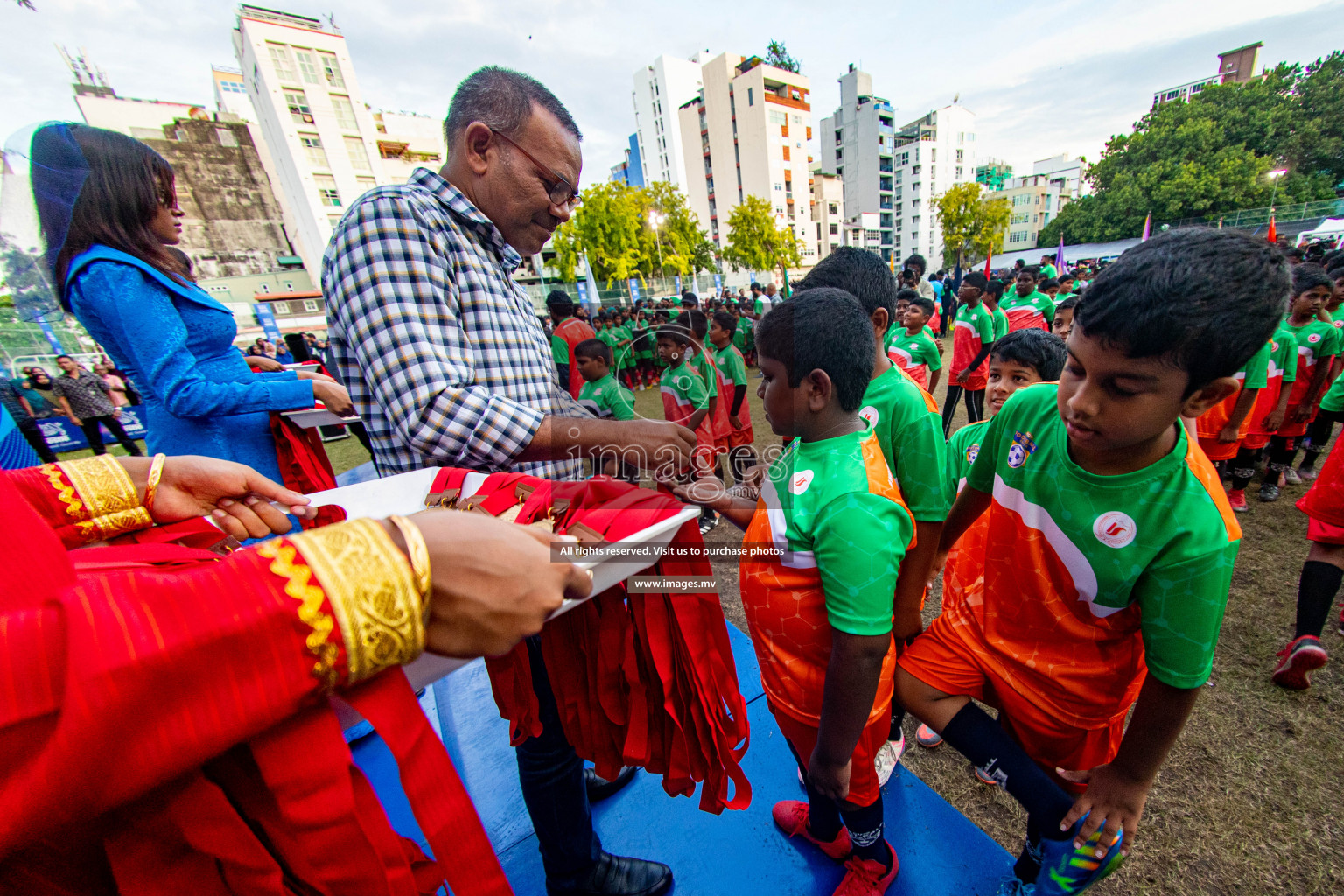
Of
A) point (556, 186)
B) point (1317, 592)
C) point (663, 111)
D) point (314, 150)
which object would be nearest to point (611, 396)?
point (556, 186)

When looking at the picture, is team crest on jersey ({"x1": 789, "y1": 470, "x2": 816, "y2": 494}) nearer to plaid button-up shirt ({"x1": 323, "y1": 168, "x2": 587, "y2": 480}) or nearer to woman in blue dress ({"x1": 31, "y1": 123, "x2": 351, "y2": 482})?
plaid button-up shirt ({"x1": 323, "y1": 168, "x2": 587, "y2": 480})

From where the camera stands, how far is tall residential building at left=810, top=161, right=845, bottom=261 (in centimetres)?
4325

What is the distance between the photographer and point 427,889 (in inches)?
30.3

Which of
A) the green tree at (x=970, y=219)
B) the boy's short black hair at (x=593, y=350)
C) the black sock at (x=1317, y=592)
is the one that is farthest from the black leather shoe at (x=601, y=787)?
the green tree at (x=970, y=219)

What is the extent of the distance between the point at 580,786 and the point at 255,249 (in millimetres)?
41348

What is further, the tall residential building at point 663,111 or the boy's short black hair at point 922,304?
the tall residential building at point 663,111

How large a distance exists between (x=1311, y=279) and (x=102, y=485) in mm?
7164

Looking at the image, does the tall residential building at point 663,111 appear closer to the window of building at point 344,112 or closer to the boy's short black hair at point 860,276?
the window of building at point 344,112

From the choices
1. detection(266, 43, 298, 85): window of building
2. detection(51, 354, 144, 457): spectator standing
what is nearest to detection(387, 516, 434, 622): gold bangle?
detection(51, 354, 144, 457): spectator standing

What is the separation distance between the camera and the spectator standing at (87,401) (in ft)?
22.5

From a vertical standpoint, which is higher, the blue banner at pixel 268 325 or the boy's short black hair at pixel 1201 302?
the blue banner at pixel 268 325

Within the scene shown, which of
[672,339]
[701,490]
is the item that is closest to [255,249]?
[672,339]

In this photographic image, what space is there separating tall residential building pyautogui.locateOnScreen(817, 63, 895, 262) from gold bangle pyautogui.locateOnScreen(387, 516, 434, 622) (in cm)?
4793

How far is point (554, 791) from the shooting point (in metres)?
1.47
